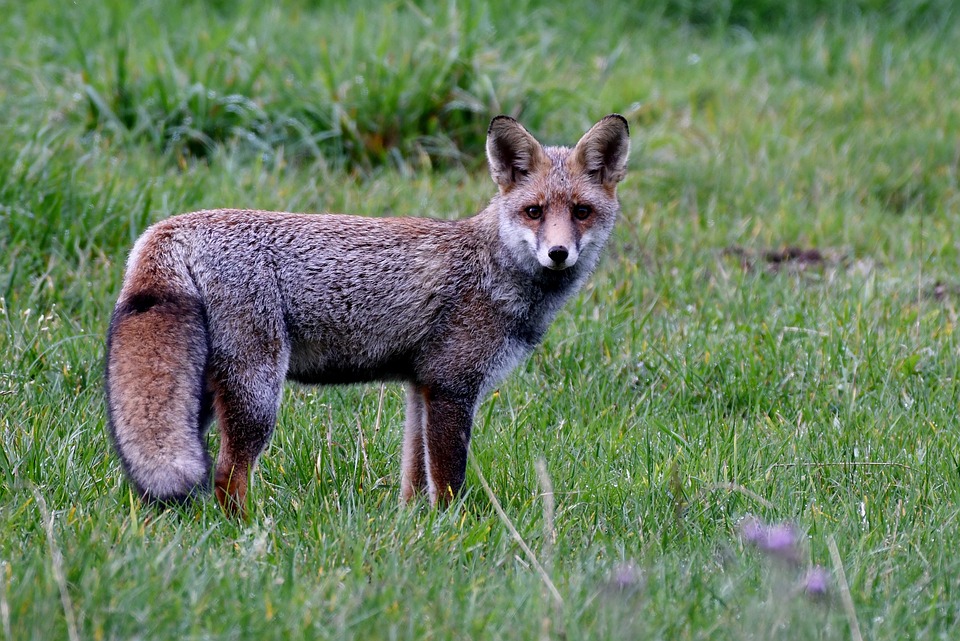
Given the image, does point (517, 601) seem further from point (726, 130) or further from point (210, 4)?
point (210, 4)

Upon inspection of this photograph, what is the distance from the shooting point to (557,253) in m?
4.82

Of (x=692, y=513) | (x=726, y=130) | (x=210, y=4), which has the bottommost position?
(x=692, y=513)

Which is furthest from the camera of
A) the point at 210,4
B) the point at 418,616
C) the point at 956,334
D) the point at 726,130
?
the point at 210,4

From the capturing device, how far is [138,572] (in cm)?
342

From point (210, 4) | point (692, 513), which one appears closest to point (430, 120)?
point (210, 4)

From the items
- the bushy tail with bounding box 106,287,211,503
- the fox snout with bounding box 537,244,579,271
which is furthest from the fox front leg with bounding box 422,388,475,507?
the bushy tail with bounding box 106,287,211,503

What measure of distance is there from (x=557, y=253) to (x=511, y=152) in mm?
781

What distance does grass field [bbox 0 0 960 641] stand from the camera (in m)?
3.51

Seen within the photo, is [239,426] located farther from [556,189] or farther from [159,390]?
[556,189]

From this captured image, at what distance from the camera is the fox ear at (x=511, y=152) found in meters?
5.26

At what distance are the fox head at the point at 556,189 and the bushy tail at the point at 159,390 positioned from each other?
5.10ft

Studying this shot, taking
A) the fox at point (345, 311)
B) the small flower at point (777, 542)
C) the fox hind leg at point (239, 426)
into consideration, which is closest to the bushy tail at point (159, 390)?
the fox at point (345, 311)

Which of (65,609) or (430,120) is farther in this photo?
(430,120)

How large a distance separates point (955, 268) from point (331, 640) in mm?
6180
